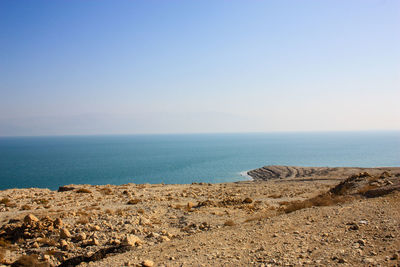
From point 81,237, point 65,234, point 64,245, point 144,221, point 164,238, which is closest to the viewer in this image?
point 64,245

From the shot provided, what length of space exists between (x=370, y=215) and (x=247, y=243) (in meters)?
5.91

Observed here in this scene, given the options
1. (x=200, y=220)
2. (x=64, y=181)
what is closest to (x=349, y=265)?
(x=200, y=220)

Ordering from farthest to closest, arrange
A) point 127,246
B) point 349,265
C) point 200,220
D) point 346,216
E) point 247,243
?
point 200,220, point 346,216, point 127,246, point 247,243, point 349,265

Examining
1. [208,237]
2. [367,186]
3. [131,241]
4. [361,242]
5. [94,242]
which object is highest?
[361,242]

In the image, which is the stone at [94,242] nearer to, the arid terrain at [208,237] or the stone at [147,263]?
the arid terrain at [208,237]

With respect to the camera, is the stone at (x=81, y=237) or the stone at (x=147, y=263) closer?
the stone at (x=147, y=263)

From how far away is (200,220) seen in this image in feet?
53.1

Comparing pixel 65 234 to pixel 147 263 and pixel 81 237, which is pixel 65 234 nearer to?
pixel 81 237

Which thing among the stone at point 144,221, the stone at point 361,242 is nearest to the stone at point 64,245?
the stone at point 144,221

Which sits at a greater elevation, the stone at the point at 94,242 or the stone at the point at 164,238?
the stone at the point at 164,238

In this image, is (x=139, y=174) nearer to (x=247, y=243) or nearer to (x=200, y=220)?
(x=200, y=220)

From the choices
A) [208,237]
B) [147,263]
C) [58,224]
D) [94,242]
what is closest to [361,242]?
[208,237]

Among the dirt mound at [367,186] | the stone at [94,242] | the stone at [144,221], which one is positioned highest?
the dirt mound at [367,186]

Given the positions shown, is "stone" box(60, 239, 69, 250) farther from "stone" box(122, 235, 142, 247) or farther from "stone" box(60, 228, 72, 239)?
"stone" box(122, 235, 142, 247)
